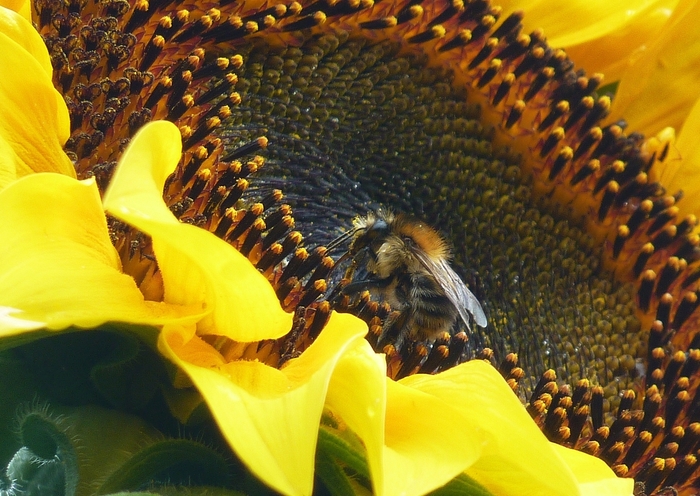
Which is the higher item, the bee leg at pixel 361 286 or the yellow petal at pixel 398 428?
the yellow petal at pixel 398 428

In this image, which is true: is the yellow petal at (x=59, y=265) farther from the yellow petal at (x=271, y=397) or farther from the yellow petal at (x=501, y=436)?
the yellow petal at (x=501, y=436)

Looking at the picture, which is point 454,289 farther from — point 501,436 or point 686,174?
point 686,174

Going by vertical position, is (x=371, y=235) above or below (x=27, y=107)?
below

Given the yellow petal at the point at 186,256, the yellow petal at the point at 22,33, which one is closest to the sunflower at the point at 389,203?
the yellow petal at the point at 186,256

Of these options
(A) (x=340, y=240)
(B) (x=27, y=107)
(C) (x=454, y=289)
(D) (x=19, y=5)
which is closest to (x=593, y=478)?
(C) (x=454, y=289)

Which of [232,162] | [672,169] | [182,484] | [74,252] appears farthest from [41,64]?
[672,169]

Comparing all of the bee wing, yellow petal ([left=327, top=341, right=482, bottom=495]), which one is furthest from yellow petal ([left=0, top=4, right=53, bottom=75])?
the bee wing
